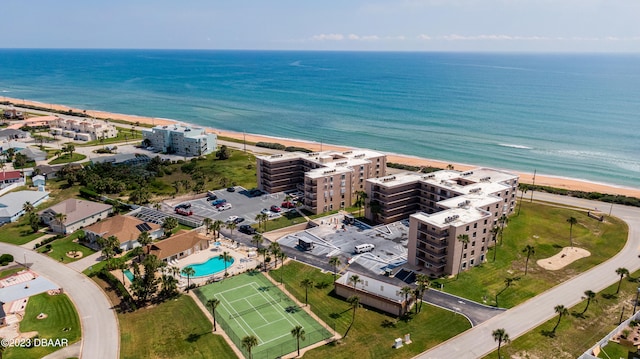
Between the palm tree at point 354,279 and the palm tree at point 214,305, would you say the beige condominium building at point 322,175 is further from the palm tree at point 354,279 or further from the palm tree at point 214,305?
the palm tree at point 214,305

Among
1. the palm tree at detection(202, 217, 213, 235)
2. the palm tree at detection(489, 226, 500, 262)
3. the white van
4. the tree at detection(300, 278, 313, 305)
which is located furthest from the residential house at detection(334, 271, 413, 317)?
the palm tree at detection(202, 217, 213, 235)

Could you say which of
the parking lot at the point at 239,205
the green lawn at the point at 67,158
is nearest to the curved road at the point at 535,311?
the parking lot at the point at 239,205

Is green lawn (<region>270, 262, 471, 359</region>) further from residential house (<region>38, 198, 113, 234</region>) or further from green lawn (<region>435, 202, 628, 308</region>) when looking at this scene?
residential house (<region>38, 198, 113, 234</region>)

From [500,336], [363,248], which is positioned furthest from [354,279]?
[500,336]

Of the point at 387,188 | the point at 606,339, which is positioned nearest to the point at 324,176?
the point at 387,188

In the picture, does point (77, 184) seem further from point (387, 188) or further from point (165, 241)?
point (387, 188)
